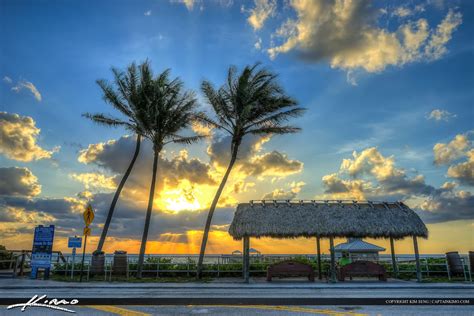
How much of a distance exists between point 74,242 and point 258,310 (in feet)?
45.2

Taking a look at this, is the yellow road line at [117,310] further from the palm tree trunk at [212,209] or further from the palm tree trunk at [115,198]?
the palm tree trunk at [115,198]

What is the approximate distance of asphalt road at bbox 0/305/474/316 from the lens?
1000 centimetres

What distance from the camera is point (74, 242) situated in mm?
20609

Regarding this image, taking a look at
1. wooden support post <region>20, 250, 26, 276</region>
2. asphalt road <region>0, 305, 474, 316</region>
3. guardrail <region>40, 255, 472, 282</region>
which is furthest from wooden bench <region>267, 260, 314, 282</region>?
wooden support post <region>20, 250, 26, 276</region>

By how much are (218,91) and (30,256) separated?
15701mm

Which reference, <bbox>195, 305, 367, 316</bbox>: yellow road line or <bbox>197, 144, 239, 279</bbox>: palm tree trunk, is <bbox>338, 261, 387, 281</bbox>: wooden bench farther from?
<bbox>195, 305, 367, 316</bbox>: yellow road line

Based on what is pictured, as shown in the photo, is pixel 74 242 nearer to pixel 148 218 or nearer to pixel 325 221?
pixel 148 218

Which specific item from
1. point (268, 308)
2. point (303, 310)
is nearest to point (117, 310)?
point (268, 308)

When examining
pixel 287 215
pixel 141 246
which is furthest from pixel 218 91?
pixel 141 246

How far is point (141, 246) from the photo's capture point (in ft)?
76.8

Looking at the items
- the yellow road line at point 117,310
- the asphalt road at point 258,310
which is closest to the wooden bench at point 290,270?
the asphalt road at point 258,310

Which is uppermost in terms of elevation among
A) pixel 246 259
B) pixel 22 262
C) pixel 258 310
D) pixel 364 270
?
pixel 246 259

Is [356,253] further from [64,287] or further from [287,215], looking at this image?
[64,287]

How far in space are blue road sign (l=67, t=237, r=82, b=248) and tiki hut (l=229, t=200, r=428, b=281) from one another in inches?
329
